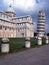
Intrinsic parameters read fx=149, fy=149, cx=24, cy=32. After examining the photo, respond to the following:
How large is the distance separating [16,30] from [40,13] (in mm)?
16337

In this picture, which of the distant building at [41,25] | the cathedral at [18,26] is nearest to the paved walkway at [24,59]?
the cathedral at [18,26]

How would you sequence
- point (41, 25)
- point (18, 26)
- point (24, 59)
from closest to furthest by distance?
point (24, 59), point (41, 25), point (18, 26)

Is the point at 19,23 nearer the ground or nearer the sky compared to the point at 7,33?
nearer the sky

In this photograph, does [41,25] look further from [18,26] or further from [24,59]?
[24,59]

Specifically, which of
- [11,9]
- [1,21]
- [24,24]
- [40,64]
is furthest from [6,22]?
[40,64]

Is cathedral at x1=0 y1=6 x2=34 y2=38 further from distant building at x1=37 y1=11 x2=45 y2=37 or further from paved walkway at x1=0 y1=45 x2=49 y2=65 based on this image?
paved walkway at x1=0 y1=45 x2=49 y2=65

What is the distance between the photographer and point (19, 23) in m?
83.4

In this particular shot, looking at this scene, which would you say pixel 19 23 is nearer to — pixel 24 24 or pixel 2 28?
pixel 24 24

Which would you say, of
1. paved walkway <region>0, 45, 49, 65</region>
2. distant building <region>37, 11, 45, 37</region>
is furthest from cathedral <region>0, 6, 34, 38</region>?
paved walkway <region>0, 45, 49, 65</region>

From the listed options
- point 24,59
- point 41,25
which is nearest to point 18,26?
point 41,25

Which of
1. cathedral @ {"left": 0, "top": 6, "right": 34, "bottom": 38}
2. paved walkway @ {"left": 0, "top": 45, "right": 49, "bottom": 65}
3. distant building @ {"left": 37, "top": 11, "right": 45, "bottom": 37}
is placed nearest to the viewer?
paved walkway @ {"left": 0, "top": 45, "right": 49, "bottom": 65}

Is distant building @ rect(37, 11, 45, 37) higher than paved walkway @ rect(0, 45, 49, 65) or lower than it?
higher

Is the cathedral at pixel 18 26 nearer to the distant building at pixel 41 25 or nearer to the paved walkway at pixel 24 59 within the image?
the distant building at pixel 41 25

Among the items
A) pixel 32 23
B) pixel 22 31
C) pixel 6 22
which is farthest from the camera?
pixel 32 23
